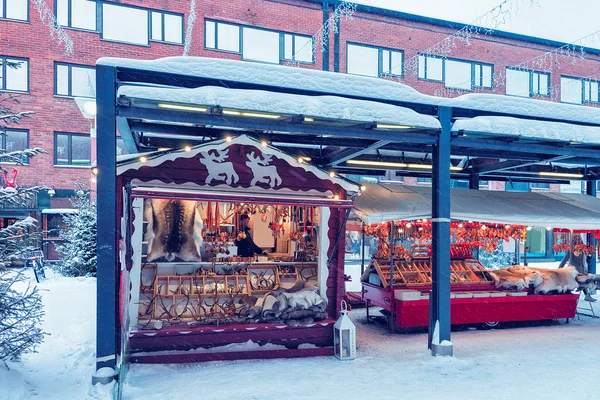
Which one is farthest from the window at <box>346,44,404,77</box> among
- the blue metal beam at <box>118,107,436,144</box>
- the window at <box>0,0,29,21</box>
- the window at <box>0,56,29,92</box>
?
the blue metal beam at <box>118,107,436,144</box>

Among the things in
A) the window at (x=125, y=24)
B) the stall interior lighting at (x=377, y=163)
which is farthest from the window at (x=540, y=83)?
the window at (x=125, y=24)

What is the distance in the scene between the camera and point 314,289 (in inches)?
337

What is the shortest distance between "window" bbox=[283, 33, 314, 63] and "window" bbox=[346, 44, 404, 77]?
2.21 m

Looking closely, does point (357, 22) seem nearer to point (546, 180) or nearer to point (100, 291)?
point (546, 180)

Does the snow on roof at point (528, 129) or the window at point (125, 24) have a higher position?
the window at point (125, 24)

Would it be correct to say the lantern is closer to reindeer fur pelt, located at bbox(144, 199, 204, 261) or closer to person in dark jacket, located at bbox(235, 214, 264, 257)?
reindeer fur pelt, located at bbox(144, 199, 204, 261)

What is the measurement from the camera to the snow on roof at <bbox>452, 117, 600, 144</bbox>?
7.93 m

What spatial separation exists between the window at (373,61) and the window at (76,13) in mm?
11894

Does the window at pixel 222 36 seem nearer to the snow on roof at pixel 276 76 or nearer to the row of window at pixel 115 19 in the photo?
the row of window at pixel 115 19

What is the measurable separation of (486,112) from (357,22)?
648 inches

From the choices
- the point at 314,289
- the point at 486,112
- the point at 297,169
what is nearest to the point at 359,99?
the point at 297,169

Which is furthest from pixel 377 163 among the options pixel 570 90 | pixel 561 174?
pixel 570 90

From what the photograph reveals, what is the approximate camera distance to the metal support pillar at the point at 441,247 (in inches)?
308

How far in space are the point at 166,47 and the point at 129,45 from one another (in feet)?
5.14
